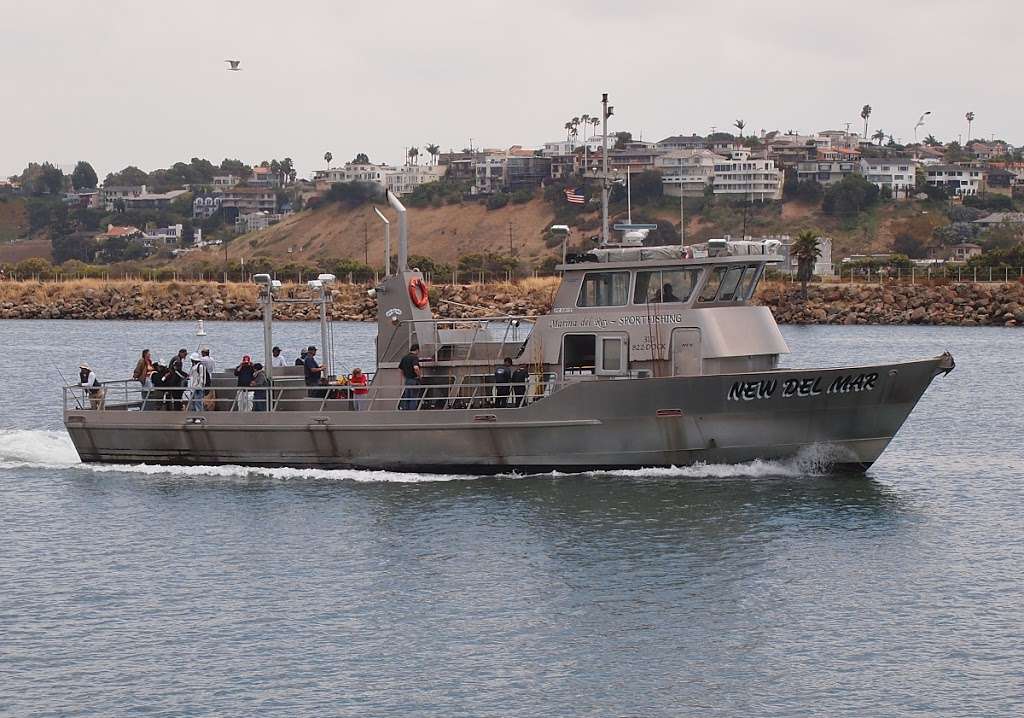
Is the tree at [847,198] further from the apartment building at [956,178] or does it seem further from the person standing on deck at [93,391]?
the person standing on deck at [93,391]

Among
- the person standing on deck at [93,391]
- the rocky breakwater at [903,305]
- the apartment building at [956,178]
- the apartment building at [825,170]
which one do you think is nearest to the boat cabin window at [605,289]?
the person standing on deck at [93,391]

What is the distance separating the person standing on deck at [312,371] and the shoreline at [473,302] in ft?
191

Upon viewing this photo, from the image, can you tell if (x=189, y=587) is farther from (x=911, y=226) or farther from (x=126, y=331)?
(x=911, y=226)

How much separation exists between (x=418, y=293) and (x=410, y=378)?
207 cm

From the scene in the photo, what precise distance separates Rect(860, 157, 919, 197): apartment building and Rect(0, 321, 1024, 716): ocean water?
14298cm

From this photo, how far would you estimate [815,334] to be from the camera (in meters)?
88.6

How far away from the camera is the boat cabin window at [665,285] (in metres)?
28.9

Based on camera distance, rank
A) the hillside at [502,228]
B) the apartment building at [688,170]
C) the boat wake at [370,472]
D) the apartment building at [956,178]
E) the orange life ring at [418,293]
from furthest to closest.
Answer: the apartment building at [956,178] → the apartment building at [688,170] → the hillside at [502,228] → the orange life ring at [418,293] → the boat wake at [370,472]

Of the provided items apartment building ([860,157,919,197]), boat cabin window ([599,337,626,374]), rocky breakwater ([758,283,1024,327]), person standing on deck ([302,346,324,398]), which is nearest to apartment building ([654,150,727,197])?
apartment building ([860,157,919,197])

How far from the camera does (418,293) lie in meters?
31.1

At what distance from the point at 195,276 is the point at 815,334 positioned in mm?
72892

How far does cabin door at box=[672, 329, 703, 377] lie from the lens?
28594 millimetres

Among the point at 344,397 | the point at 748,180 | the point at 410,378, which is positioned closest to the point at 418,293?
the point at 410,378

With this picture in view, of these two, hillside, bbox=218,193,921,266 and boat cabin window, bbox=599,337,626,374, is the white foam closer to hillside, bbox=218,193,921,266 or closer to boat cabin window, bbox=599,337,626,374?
boat cabin window, bbox=599,337,626,374
